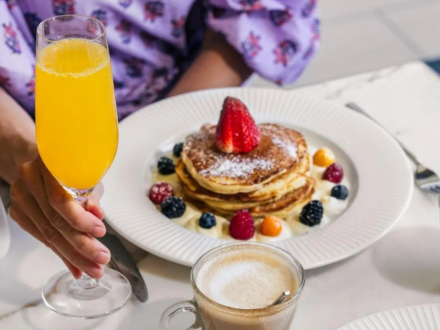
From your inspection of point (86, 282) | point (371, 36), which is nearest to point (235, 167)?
point (86, 282)

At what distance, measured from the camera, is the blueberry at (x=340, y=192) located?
1.36 m

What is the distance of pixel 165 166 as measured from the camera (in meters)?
1.44

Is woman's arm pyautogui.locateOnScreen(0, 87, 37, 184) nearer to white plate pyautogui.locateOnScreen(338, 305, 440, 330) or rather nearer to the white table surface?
the white table surface

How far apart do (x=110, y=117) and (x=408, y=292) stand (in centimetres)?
59

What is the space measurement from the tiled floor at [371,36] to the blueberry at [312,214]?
220cm

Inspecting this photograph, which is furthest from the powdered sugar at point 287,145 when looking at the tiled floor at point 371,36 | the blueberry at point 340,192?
the tiled floor at point 371,36

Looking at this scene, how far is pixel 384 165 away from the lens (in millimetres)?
1399

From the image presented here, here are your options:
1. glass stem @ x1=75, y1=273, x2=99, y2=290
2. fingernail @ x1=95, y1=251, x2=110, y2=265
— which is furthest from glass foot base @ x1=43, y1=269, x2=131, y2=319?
fingernail @ x1=95, y1=251, x2=110, y2=265

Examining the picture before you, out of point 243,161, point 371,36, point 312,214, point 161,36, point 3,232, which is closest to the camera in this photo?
point 3,232

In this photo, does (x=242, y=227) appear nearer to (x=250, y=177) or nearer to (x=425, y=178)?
(x=250, y=177)

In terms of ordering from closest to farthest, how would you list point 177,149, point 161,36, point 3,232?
point 3,232, point 177,149, point 161,36

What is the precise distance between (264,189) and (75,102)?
49 cm

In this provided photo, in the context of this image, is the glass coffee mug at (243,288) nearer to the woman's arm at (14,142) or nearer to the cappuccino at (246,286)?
the cappuccino at (246,286)

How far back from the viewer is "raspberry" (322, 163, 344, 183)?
4.65 ft
